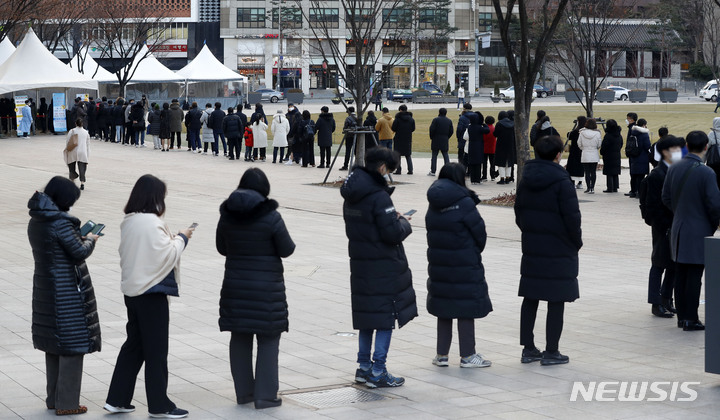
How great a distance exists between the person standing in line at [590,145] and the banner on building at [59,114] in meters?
26.5

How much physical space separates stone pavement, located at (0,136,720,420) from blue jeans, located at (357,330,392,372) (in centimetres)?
20

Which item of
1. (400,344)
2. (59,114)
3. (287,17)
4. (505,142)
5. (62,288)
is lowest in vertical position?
(400,344)

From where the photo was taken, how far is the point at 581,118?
21641 mm

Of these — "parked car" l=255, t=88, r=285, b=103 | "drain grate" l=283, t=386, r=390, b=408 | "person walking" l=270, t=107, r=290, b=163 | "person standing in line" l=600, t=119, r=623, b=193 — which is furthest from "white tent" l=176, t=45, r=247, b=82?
"drain grate" l=283, t=386, r=390, b=408

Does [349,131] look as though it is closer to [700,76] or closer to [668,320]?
[668,320]

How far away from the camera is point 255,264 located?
6293mm

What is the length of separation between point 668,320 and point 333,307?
10.6ft

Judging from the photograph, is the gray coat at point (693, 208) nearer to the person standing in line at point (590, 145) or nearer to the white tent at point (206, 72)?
the person standing in line at point (590, 145)

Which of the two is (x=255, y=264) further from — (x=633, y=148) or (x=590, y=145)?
(x=590, y=145)

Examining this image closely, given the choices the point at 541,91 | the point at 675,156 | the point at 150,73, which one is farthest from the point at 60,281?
the point at 541,91

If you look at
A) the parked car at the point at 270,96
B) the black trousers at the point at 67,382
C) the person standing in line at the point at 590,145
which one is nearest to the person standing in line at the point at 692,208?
the black trousers at the point at 67,382

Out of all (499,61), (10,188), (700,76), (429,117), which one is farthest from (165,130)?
(499,61)

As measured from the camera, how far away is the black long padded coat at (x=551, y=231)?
743 centimetres

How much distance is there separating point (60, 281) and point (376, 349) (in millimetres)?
2184
